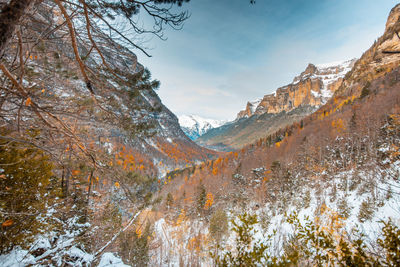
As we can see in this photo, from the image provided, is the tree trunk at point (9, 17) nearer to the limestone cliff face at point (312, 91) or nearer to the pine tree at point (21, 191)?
the pine tree at point (21, 191)

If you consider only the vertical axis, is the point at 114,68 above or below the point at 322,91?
below

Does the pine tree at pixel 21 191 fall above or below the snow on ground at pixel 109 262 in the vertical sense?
above

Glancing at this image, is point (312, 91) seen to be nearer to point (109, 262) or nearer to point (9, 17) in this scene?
point (109, 262)

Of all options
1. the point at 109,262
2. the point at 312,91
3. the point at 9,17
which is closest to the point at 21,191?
the point at 109,262

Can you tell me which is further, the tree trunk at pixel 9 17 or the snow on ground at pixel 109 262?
the snow on ground at pixel 109 262

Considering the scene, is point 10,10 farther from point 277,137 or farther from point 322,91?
point 322,91

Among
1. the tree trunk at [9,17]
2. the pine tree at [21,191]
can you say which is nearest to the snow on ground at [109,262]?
the pine tree at [21,191]

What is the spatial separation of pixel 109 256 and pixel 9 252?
1487 millimetres

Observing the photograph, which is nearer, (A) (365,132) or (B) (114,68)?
(B) (114,68)

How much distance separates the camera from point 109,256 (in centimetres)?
313

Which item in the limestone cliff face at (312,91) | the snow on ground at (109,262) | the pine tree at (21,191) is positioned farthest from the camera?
the limestone cliff face at (312,91)

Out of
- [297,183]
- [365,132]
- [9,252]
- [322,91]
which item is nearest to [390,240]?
[9,252]

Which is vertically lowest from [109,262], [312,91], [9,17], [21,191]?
[109,262]

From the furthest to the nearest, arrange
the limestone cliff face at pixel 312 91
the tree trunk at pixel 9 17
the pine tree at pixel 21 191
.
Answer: the limestone cliff face at pixel 312 91, the pine tree at pixel 21 191, the tree trunk at pixel 9 17
